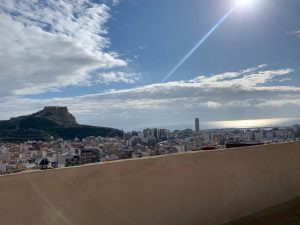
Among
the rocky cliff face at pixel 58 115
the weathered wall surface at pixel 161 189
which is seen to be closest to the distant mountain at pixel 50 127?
the rocky cliff face at pixel 58 115

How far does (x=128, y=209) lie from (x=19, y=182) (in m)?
1.10

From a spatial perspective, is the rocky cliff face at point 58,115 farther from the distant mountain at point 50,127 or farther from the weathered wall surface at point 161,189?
the weathered wall surface at point 161,189

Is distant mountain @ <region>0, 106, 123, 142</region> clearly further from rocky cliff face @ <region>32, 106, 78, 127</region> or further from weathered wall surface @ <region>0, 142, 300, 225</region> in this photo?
weathered wall surface @ <region>0, 142, 300, 225</region>

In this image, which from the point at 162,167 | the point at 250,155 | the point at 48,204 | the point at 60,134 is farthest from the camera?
the point at 60,134

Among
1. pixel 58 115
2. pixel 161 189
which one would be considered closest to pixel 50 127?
pixel 58 115

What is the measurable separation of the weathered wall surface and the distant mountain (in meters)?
37.9

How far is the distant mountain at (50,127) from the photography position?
42.7 metres

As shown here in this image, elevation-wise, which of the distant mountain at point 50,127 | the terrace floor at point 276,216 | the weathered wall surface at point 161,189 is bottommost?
the terrace floor at point 276,216

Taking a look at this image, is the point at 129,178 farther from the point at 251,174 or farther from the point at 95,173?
the point at 251,174

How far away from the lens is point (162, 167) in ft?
12.4

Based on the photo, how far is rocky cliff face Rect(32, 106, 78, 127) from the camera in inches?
1881

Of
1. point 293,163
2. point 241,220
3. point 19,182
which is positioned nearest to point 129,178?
point 19,182

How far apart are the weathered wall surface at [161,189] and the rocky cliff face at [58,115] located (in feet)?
142

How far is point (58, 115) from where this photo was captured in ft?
162
